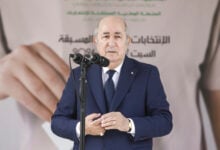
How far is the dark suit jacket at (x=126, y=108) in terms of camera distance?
2.35 metres

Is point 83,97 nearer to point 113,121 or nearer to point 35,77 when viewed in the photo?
point 113,121

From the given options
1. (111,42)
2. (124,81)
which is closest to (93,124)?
(124,81)

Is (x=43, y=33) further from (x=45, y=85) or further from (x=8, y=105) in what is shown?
(x=8, y=105)

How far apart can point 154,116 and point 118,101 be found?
20 cm

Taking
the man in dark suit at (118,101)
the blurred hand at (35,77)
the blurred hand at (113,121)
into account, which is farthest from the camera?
the blurred hand at (35,77)

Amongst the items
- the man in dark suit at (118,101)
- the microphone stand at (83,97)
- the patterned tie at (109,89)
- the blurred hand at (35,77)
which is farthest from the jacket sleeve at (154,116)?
the blurred hand at (35,77)

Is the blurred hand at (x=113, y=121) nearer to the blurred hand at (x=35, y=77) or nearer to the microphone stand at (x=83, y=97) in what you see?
the microphone stand at (x=83, y=97)

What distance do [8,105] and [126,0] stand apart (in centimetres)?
114

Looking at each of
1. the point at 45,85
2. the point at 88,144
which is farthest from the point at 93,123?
the point at 45,85

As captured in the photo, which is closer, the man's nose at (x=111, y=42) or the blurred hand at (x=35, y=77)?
the man's nose at (x=111, y=42)

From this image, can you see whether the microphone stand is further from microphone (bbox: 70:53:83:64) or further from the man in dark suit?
the man in dark suit

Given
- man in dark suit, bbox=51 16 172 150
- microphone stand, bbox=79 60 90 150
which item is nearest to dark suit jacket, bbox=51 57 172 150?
man in dark suit, bbox=51 16 172 150

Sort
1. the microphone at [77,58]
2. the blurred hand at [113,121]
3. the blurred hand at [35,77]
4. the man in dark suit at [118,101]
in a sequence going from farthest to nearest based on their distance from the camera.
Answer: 1. the blurred hand at [35,77]
2. the man in dark suit at [118,101]
3. the blurred hand at [113,121]
4. the microphone at [77,58]

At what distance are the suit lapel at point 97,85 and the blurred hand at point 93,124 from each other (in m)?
0.13
